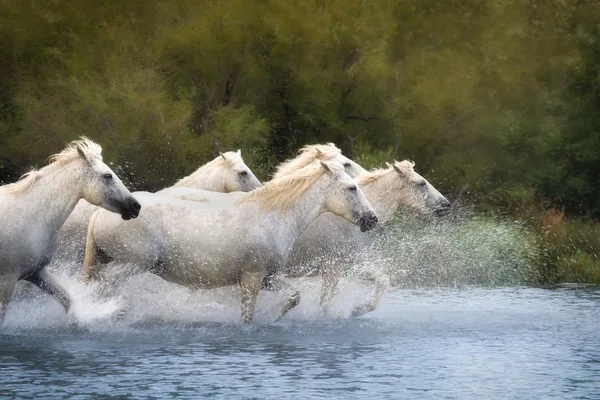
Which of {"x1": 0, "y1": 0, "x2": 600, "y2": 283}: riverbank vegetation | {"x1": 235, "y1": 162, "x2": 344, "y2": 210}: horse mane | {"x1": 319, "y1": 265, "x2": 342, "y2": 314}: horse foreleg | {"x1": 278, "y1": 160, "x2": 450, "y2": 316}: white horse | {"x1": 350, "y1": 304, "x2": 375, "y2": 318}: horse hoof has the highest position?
{"x1": 0, "y1": 0, "x2": 600, "y2": 283}: riverbank vegetation

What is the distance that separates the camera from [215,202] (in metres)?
13.5

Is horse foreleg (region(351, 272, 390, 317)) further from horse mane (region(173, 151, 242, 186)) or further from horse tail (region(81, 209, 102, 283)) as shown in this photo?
horse tail (region(81, 209, 102, 283))

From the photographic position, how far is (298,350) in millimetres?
11555

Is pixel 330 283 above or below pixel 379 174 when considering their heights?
below

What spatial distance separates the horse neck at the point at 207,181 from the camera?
15.8 m

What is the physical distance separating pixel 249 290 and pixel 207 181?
325 cm

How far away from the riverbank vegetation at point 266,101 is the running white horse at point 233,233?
1274cm

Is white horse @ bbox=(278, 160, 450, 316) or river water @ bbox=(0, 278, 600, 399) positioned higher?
white horse @ bbox=(278, 160, 450, 316)

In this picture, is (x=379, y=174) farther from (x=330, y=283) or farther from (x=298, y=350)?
(x=298, y=350)

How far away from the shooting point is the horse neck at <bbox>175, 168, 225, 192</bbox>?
1578cm

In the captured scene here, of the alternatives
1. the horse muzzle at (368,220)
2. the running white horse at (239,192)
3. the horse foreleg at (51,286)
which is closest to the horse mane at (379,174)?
the running white horse at (239,192)

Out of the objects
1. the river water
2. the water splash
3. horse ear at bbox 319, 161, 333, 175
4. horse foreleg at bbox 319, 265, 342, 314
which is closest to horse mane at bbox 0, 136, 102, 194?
the river water

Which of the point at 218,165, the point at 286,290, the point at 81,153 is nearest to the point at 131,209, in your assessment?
the point at 81,153

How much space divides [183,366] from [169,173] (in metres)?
17.7
